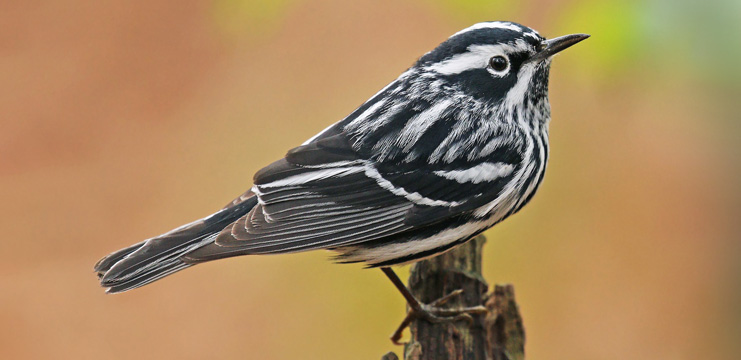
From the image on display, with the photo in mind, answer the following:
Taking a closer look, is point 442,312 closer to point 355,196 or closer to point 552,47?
point 355,196

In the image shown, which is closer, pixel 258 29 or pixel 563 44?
pixel 258 29

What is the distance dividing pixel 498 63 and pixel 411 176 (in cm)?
59

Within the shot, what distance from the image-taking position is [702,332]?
550 cm

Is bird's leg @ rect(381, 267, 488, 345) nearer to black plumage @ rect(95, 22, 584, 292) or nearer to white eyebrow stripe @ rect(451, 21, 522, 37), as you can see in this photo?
black plumage @ rect(95, 22, 584, 292)

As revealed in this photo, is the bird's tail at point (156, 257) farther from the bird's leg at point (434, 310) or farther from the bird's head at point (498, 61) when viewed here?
the bird's head at point (498, 61)

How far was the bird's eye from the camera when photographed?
3150mm

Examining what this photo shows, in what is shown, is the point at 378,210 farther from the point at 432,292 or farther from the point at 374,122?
the point at 432,292

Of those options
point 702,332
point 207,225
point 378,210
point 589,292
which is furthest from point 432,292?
point 702,332

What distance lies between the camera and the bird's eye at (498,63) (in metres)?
3.15

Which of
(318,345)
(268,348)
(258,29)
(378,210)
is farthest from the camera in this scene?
(268,348)

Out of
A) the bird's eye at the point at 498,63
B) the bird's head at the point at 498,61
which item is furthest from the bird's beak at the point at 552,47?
the bird's eye at the point at 498,63

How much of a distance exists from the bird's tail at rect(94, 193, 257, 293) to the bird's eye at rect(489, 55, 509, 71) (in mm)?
1147

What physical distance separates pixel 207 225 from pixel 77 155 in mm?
3582

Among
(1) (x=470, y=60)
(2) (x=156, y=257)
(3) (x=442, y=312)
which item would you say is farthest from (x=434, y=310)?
(2) (x=156, y=257)
